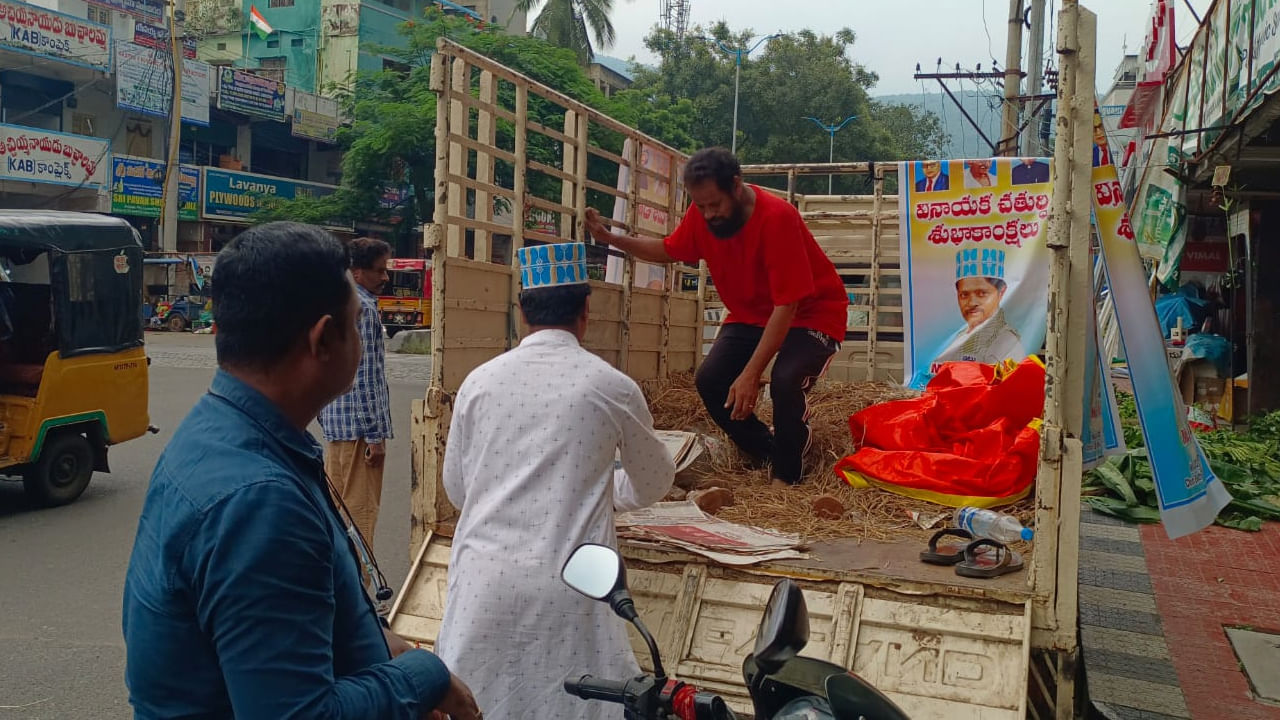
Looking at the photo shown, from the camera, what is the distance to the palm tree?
100ft

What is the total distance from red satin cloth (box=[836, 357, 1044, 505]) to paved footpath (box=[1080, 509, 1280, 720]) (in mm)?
1018

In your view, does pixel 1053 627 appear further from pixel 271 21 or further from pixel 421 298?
pixel 271 21

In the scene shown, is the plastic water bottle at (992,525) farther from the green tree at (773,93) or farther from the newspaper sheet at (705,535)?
the green tree at (773,93)

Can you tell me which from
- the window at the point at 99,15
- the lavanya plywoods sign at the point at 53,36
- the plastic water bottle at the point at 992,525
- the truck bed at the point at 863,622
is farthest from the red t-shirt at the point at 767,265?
the window at the point at 99,15

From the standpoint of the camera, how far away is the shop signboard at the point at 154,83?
84.6 ft

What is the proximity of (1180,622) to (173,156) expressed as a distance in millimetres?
27233

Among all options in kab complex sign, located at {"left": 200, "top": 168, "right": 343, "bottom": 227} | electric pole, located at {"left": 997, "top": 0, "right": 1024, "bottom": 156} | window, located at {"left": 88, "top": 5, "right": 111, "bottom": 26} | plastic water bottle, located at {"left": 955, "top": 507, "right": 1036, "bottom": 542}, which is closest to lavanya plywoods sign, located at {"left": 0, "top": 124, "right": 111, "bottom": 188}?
kab complex sign, located at {"left": 200, "top": 168, "right": 343, "bottom": 227}

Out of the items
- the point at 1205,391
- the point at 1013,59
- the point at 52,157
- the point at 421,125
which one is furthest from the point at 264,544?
the point at 52,157

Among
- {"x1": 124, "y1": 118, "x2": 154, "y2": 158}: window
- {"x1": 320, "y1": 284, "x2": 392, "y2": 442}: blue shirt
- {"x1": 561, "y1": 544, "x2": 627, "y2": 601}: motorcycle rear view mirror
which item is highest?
{"x1": 124, "y1": 118, "x2": 154, "y2": 158}: window

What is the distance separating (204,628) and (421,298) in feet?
88.2

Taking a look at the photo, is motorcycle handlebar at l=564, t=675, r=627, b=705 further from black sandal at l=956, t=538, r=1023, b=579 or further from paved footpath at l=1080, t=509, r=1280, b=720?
paved footpath at l=1080, t=509, r=1280, b=720

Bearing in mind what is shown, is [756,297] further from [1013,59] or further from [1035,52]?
[1013,59]

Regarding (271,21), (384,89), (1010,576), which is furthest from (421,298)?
(1010,576)

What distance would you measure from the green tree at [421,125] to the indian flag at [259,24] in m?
9.25
